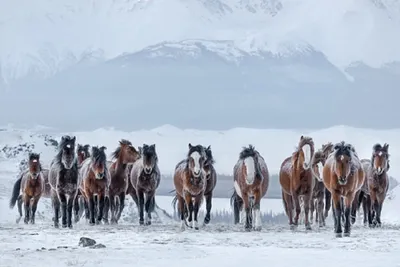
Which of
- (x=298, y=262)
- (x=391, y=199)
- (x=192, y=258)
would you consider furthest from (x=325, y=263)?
(x=391, y=199)

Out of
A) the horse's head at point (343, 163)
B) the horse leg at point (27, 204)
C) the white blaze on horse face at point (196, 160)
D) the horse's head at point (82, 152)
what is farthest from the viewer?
the horse's head at point (82, 152)

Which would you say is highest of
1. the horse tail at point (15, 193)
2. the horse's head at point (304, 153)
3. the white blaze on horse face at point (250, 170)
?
the horse's head at point (304, 153)

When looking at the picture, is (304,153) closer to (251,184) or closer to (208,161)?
(251,184)

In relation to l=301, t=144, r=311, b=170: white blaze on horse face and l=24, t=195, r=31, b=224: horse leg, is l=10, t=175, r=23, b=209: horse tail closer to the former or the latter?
l=24, t=195, r=31, b=224: horse leg

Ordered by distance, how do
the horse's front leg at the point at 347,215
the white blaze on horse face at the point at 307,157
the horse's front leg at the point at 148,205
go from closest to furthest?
the horse's front leg at the point at 347,215 → the white blaze on horse face at the point at 307,157 → the horse's front leg at the point at 148,205

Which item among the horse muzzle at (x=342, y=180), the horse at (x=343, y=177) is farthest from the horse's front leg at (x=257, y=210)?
the horse muzzle at (x=342, y=180)

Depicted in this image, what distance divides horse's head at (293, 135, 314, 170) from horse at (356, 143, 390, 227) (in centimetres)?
251

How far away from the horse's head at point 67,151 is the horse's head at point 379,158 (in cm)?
797

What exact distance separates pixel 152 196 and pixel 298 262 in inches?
433

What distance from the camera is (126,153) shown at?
2452 centimetres

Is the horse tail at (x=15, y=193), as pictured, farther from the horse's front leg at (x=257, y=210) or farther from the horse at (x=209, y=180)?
the horse's front leg at (x=257, y=210)

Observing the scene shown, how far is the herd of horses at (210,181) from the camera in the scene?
1805 centimetres

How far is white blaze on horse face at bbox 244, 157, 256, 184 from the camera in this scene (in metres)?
19.5

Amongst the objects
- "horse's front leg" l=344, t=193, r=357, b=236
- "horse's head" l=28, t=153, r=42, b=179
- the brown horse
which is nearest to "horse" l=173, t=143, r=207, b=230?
the brown horse
